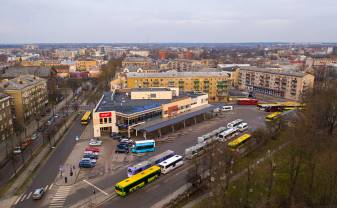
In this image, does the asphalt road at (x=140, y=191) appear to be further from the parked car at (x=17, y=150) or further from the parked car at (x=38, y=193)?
the parked car at (x=17, y=150)

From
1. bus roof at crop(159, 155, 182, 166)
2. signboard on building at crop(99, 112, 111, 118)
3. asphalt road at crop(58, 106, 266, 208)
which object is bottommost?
asphalt road at crop(58, 106, 266, 208)

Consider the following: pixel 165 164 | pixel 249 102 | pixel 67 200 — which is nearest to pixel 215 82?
pixel 249 102

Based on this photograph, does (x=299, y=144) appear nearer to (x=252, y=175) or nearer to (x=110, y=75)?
(x=252, y=175)

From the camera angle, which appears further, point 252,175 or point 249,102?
point 249,102

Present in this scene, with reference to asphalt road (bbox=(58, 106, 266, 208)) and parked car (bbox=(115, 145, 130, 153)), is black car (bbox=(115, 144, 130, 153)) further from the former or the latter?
asphalt road (bbox=(58, 106, 266, 208))

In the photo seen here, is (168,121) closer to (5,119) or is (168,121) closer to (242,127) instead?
(242,127)

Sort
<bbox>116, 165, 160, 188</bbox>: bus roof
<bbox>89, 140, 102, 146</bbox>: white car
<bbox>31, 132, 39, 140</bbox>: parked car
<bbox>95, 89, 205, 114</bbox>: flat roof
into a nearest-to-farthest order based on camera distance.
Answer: <bbox>116, 165, 160, 188</bbox>: bus roof → <bbox>89, 140, 102, 146</bbox>: white car → <bbox>31, 132, 39, 140</bbox>: parked car → <bbox>95, 89, 205, 114</bbox>: flat roof

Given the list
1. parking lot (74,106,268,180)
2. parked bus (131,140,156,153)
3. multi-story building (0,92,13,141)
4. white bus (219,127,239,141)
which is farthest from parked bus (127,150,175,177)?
multi-story building (0,92,13,141)
